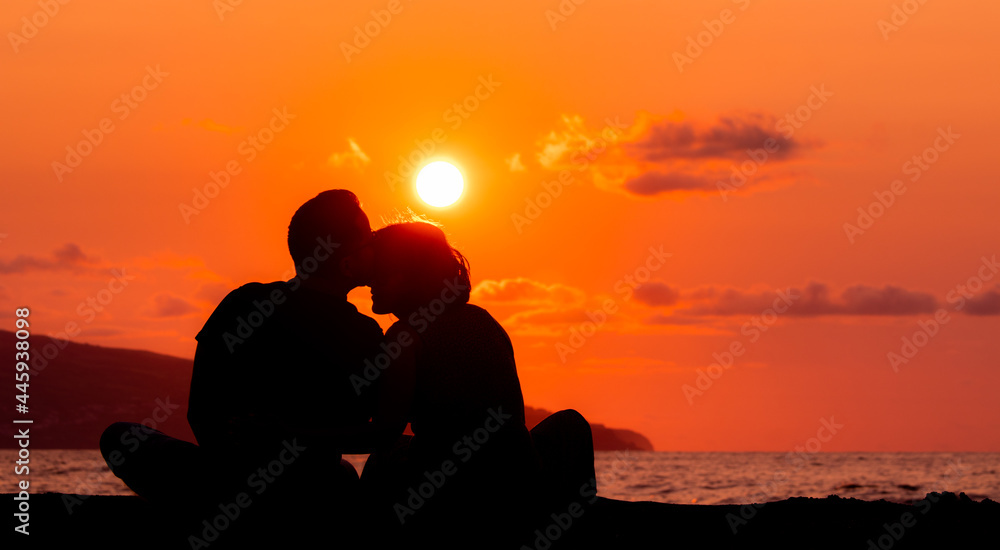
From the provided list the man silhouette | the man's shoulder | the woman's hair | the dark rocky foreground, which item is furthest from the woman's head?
the dark rocky foreground

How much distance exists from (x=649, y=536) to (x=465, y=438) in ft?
5.54

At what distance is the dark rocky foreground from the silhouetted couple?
0.41 feet

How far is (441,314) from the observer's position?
16.3 ft

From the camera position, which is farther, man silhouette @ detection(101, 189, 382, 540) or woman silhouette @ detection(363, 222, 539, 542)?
woman silhouette @ detection(363, 222, 539, 542)

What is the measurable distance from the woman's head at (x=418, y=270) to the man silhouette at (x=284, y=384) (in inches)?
5.9

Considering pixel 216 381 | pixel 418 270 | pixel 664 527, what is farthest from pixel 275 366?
pixel 664 527

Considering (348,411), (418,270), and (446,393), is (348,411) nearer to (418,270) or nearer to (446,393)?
(446,393)

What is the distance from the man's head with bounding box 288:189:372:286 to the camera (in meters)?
4.91

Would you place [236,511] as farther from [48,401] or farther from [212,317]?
[48,401]

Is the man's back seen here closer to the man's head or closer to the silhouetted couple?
the silhouetted couple

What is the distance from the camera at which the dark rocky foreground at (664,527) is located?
17.7 ft

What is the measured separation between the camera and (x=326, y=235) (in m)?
4.92

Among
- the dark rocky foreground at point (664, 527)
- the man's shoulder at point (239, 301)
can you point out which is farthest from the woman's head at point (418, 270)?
the dark rocky foreground at point (664, 527)

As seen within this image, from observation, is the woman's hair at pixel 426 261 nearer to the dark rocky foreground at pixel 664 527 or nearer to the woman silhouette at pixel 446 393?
the woman silhouette at pixel 446 393
